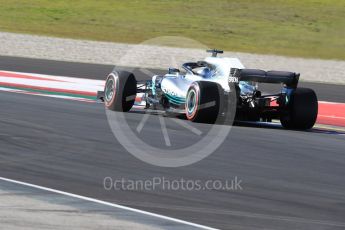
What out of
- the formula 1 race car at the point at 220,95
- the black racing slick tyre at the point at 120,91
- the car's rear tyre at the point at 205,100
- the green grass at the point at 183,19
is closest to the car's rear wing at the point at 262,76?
the formula 1 race car at the point at 220,95

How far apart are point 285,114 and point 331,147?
77.2 inches

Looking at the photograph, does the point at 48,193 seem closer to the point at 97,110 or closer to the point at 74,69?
the point at 97,110

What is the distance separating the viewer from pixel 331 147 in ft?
41.3

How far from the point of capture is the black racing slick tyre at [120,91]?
14961mm

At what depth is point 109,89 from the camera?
50.5 ft

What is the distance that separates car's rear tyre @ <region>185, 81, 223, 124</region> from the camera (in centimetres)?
1345

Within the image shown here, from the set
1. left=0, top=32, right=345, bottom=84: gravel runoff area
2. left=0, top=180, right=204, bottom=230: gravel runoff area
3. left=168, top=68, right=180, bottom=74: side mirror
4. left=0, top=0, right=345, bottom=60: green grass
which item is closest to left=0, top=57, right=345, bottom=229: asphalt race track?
left=0, top=180, right=204, bottom=230: gravel runoff area

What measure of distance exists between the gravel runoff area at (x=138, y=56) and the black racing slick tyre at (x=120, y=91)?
12.5 meters

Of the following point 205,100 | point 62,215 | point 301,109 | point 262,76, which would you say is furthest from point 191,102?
point 62,215

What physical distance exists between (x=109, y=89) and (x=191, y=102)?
2.00 meters

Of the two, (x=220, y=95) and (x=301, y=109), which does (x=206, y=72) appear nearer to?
(x=220, y=95)

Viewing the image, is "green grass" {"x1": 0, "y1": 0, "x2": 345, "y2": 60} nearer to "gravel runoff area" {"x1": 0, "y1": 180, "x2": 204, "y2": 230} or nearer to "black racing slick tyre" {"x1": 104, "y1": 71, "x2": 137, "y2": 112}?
"black racing slick tyre" {"x1": 104, "y1": 71, "x2": 137, "y2": 112}

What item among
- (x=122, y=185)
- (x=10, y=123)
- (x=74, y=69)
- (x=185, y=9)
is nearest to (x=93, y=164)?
(x=122, y=185)

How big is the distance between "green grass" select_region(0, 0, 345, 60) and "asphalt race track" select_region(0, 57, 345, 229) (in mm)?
17869
